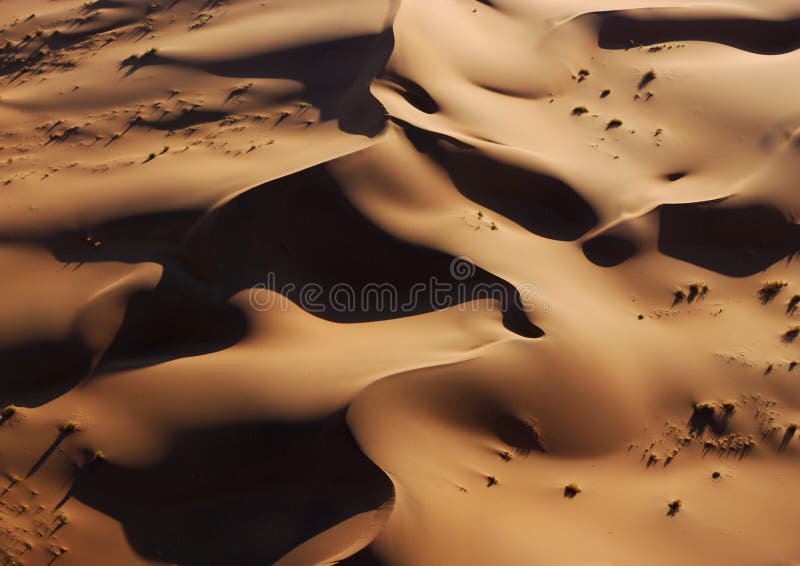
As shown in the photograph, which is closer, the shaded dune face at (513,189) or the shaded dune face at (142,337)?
the shaded dune face at (142,337)

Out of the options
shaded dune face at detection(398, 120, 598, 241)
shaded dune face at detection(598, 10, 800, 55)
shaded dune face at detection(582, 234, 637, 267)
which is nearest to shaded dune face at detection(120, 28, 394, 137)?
shaded dune face at detection(398, 120, 598, 241)

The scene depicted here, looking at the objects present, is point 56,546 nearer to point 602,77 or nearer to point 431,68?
point 431,68

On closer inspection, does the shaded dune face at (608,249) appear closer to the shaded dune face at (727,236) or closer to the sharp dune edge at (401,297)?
the sharp dune edge at (401,297)

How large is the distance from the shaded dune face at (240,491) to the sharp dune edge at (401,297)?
3 centimetres

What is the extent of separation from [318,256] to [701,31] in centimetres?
994

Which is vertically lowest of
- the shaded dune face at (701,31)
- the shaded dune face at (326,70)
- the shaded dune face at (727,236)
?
the shaded dune face at (727,236)

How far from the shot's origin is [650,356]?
27.9 feet

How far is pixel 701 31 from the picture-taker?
548 inches

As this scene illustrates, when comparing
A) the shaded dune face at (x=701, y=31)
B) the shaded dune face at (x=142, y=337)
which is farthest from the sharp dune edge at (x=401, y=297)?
the shaded dune face at (x=701, y=31)

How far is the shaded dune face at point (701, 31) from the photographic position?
536 inches

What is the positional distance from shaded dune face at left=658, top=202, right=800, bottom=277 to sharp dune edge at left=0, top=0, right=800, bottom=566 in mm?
36

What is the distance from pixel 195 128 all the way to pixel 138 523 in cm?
633

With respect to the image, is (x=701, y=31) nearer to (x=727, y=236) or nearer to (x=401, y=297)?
(x=727, y=236)

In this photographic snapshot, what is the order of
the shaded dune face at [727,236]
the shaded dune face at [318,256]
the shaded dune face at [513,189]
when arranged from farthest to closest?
the shaded dune face at [513,189] < the shaded dune face at [727,236] < the shaded dune face at [318,256]
